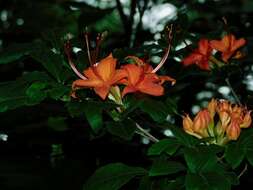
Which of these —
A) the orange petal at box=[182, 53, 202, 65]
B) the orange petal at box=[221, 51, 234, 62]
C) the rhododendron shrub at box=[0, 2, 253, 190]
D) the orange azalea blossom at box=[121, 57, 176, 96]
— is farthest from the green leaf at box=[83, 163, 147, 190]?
the orange petal at box=[221, 51, 234, 62]

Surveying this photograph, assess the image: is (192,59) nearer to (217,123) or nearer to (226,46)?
(226,46)

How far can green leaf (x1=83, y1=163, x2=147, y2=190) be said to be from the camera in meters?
1.24

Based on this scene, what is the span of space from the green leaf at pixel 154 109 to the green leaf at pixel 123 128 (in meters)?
0.05

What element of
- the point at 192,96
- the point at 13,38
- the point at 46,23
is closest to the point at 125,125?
the point at 192,96

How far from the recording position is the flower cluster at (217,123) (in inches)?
51.9

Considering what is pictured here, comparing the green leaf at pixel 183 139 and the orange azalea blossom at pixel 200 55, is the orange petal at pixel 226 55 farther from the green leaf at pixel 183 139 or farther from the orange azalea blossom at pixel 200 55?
the green leaf at pixel 183 139

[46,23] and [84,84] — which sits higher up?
[84,84]

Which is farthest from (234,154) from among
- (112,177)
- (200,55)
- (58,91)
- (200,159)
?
(200,55)

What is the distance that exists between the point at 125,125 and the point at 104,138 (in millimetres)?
901

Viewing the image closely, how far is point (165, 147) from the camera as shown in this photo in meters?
1.17

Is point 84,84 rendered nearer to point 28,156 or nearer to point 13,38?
point 28,156

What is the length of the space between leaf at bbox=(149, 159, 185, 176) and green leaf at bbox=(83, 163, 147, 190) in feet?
0.35

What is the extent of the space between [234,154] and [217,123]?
0.24m

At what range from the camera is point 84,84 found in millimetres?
1167
